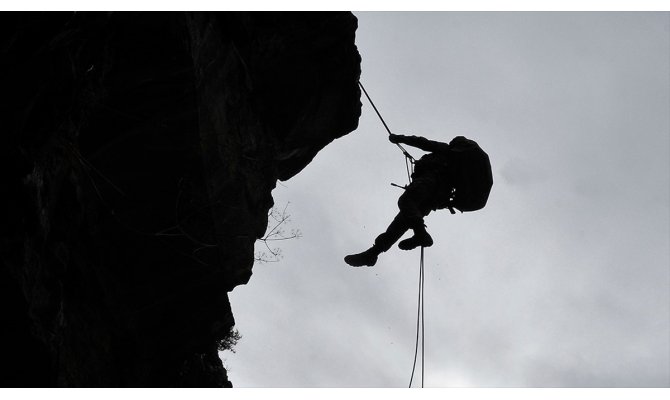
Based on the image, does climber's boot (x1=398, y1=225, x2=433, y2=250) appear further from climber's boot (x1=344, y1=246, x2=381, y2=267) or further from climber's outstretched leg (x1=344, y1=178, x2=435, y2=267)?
climber's boot (x1=344, y1=246, x2=381, y2=267)

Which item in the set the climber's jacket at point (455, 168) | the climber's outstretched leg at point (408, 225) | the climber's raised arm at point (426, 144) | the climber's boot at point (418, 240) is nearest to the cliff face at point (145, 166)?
the climber's raised arm at point (426, 144)

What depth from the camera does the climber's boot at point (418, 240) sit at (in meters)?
8.38

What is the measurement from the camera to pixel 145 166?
330 inches

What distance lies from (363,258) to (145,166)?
8.93 ft

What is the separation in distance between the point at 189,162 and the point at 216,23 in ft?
5.27

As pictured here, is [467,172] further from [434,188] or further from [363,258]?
[363,258]

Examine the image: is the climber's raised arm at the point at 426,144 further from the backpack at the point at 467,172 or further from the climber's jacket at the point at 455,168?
the backpack at the point at 467,172

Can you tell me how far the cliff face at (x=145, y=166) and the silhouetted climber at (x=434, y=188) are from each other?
1728 mm

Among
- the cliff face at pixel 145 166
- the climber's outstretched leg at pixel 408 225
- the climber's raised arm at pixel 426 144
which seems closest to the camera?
the cliff face at pixel 145 166

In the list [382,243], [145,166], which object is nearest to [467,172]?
[382,243]

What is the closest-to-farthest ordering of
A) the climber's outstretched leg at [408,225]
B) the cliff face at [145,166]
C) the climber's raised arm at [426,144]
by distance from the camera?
the cliff face at [145,166]
the climber's outstretched leg at [408,225]
the climber's raised arm at [426,144]

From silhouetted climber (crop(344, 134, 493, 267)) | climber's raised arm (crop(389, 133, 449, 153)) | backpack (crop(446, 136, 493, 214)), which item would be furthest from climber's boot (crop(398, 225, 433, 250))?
climber's raised arm (crop(389, 133, 449, 153))

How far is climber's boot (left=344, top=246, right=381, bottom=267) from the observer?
27.7 ft

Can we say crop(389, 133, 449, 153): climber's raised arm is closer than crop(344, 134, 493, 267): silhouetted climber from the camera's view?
No
